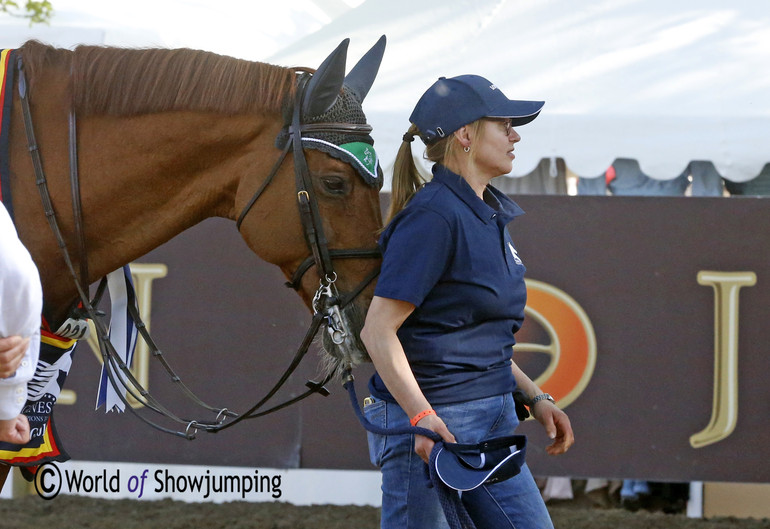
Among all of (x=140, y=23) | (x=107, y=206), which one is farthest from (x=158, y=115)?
(x=140, y=23)

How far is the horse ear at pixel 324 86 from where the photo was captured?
2357 mm

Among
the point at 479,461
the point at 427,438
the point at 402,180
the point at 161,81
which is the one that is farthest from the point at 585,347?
the point at 161,81

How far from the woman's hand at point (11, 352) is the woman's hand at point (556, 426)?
4.37ft

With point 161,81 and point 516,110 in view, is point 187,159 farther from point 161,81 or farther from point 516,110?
point 516,110

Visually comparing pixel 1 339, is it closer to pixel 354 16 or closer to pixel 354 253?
pixel 354 253

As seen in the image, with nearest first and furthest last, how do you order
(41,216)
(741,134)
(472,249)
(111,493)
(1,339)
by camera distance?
(1,339) → (472,249) → (41,216) → (741,134) → (111,493)

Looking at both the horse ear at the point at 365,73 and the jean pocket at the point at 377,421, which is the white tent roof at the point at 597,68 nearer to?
the horse ear at the point at 365,73

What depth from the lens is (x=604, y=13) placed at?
14.6 ft

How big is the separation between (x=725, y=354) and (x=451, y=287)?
2861mm

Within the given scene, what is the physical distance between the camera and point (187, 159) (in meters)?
2.44

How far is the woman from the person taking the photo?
6.61 ft

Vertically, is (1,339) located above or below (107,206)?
below

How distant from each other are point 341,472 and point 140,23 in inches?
103

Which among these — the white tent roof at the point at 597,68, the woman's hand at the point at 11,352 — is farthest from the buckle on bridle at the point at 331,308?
the white tent roof at the point at 597,68
